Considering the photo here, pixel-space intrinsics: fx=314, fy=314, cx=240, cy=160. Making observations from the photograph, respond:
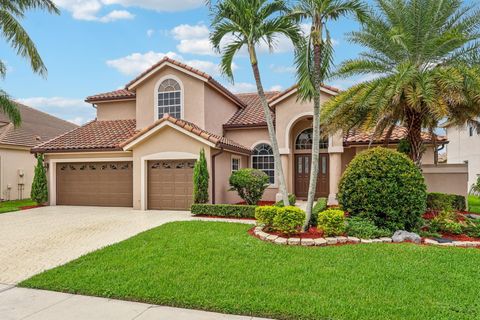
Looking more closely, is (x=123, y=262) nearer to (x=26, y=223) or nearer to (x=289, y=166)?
(x=26, y=223)

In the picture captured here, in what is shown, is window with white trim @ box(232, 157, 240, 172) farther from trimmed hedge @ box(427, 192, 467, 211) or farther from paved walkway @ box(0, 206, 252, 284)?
trimmed hedge @ box(427, 192, 467, 211)

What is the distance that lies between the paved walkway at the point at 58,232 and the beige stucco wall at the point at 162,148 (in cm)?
145

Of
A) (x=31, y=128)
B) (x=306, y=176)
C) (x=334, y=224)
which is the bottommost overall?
(x=334, y=224)

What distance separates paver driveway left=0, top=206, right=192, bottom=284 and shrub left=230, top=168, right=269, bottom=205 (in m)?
2.67

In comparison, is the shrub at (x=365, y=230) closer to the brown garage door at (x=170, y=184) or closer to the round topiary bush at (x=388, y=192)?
the round topiary bush at (x=388, y=192)

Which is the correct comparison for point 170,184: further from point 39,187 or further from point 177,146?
→ point 39,187

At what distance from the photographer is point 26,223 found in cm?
1249

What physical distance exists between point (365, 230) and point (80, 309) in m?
7.03

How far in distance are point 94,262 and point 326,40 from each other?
8.41 m

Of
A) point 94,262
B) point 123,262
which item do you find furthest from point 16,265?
point 123,262

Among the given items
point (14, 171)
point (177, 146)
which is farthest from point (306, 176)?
point (14, 171)

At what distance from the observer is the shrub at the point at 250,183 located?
14.4m

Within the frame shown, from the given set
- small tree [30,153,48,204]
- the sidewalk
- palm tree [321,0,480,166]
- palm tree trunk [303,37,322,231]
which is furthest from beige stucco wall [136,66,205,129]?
the sidewalk

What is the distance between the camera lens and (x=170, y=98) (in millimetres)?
17984
